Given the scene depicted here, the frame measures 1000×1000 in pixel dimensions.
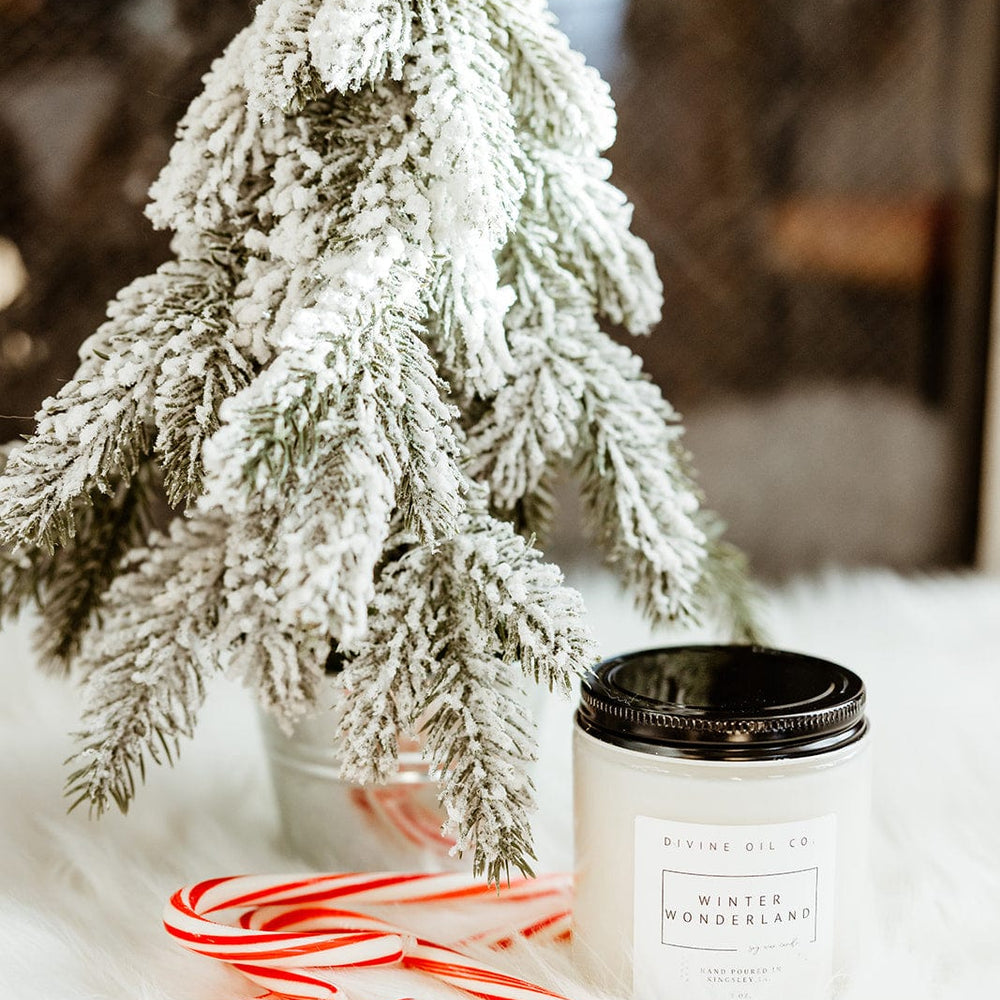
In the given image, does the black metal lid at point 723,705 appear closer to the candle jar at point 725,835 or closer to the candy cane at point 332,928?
the candle jar at point 725,835

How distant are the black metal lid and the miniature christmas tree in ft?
0.11

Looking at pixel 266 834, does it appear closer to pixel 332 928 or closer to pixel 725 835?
pixel 332 928

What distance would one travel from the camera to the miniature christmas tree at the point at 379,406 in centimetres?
40

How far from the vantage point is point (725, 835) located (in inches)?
16.9

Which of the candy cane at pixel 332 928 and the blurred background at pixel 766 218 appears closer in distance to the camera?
the candy cane at pixel 332 928

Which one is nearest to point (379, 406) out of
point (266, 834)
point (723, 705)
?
point (723, 705)

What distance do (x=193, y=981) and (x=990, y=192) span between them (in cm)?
92

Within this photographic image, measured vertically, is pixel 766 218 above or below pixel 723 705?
above

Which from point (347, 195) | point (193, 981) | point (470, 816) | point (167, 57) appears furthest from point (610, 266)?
point (167, 57)

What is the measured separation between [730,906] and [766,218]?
0.69 meters

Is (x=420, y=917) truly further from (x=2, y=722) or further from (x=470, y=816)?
(x=2, y=722)

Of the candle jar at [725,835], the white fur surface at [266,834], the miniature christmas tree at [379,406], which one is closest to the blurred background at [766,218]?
the white fur surface at [266,834]

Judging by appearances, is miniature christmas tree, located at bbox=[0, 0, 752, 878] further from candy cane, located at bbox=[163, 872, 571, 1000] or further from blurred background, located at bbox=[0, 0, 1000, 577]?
blurred background, located at bbox=[0, 0, 1000, 577]

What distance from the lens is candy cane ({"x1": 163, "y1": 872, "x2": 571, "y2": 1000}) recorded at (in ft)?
1.52
